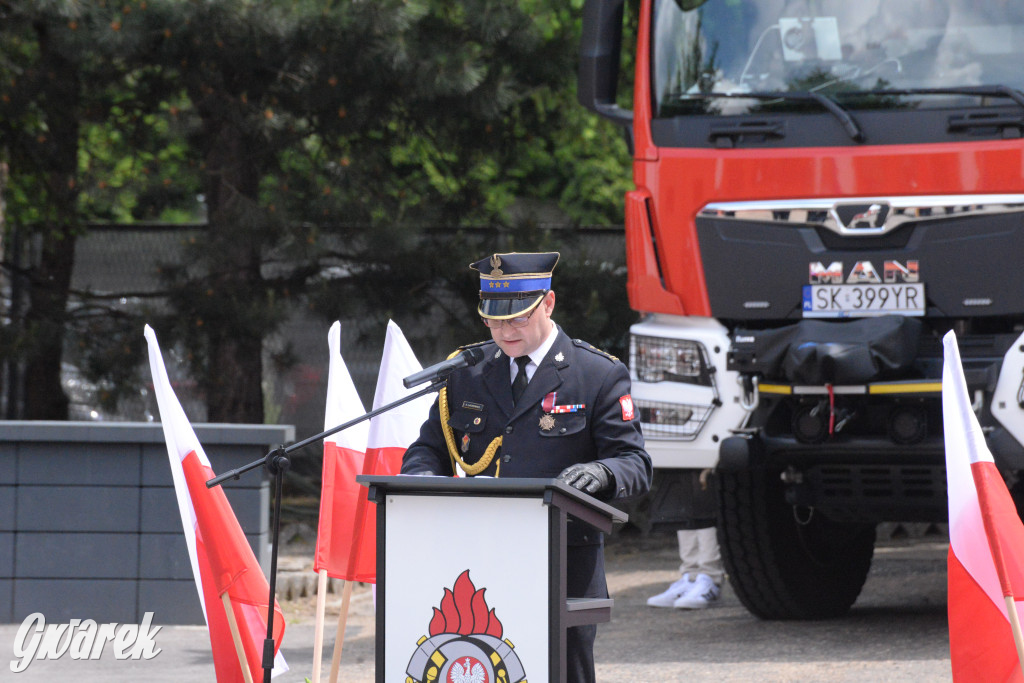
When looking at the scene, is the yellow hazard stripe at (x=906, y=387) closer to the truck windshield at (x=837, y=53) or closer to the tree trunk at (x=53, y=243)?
the truck windshield at (x=837, y=53)

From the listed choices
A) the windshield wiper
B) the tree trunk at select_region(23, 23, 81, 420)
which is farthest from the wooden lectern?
the tree trunk at select_region(23, 23, 81, 420)

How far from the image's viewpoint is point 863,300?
259 inches

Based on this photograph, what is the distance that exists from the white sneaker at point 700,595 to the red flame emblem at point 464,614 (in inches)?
196

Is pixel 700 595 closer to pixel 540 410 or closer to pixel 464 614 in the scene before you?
pixel 540 410

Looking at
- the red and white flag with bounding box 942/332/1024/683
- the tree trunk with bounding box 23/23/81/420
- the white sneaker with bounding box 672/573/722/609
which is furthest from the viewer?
the tree trunk with bounding box 23/23/81/420

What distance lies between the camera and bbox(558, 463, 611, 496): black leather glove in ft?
12.5

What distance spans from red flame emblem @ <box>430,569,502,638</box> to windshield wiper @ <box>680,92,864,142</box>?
368cm

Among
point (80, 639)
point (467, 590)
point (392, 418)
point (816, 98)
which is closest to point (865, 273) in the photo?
point (816, 98)

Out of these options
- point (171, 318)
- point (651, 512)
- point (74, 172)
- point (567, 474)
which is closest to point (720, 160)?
point (651, 512)

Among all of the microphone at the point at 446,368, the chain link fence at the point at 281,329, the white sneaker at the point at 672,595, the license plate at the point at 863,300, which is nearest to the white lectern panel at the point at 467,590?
the microphone at the point at 446,368

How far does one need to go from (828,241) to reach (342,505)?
2696 millimetres

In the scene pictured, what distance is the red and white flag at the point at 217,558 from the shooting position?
500cm

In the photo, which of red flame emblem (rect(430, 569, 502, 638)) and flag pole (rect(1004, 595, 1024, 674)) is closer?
red flame emblem (rect(430, 569, 502, 638))

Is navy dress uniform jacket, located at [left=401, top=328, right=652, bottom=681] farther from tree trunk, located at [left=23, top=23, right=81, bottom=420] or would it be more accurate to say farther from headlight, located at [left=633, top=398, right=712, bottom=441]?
tree trunk, located at [left=23, top=23, right=81, bottom=420]
